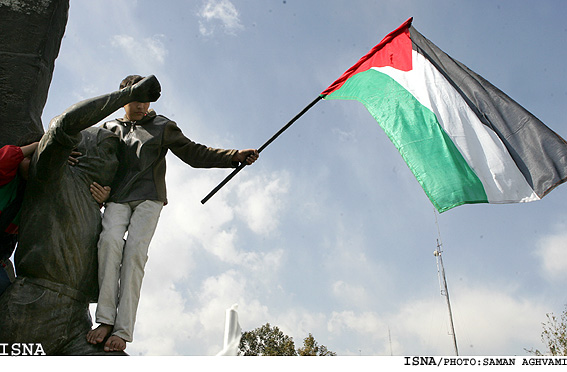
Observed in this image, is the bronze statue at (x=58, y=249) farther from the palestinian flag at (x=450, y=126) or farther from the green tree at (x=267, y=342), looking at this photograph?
the green tree at (x=267, y=342)

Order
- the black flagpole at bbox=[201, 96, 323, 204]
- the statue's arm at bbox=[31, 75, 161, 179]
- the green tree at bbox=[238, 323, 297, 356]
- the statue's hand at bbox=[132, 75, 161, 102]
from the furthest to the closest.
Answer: the green tree at bbox=[238, 323, 297, 356] < the black flagpole at bbox=[201, 96, 323, 204] < the statue's hand at bbox=[132, 75, 161, 102] < the statue's arm at bbox=[31, 75, 161, 179]

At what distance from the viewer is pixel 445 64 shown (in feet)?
18.2

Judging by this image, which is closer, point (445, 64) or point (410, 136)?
point (410, 136)

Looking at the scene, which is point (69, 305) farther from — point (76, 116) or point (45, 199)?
point (76, 116)

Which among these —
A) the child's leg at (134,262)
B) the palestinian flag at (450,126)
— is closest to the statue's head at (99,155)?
the child's leg at (134,262)

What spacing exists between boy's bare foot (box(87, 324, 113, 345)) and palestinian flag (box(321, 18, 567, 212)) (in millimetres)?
3092

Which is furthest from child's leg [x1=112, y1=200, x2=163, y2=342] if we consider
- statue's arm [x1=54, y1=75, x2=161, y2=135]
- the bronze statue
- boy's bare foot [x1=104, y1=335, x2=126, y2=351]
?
statue's arm [x1=54, y1=75, x2=161, y2=135]

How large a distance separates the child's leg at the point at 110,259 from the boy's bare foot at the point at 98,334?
4cm

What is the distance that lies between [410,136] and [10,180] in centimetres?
370

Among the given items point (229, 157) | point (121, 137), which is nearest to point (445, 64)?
point (229, 157)

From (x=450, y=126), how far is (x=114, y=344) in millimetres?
3858

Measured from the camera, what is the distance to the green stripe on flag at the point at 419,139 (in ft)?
15.8

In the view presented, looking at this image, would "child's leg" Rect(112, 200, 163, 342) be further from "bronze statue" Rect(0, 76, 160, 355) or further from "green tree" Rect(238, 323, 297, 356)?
"green tree" Rect(238, 323, 297, 356)

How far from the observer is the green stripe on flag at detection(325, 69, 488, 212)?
4.81 metres
